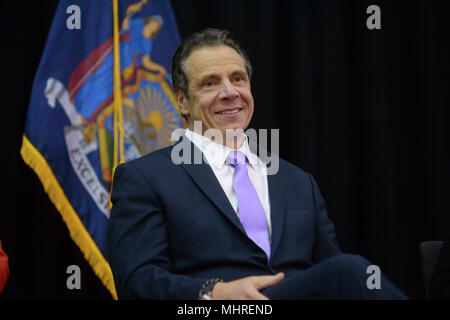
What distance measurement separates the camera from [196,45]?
5.37ft

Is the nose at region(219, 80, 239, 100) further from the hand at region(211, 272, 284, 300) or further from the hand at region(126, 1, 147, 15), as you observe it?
the hand at region(126, 1, 147, 15)

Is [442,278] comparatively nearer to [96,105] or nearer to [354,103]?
[354,103]

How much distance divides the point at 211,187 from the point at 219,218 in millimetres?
98

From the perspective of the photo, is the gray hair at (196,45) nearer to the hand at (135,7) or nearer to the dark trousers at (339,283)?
the dark trousers at (339,283)

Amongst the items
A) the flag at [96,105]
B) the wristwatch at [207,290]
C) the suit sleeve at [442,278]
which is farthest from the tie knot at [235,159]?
the flag at [96,105]

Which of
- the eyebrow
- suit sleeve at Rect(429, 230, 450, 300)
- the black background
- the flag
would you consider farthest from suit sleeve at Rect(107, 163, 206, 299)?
the black background

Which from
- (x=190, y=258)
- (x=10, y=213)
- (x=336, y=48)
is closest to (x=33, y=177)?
(x=10, y=213)

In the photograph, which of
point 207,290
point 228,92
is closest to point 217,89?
point 228,92

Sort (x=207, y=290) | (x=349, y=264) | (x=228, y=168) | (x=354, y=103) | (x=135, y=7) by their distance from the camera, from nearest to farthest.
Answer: (x=349, y=264), (x=207, y=290), (x=228, y=168), (x=135, y=7), (x=354, y=103)

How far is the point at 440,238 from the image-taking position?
2.84 meters

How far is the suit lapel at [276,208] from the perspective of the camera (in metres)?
1.42
